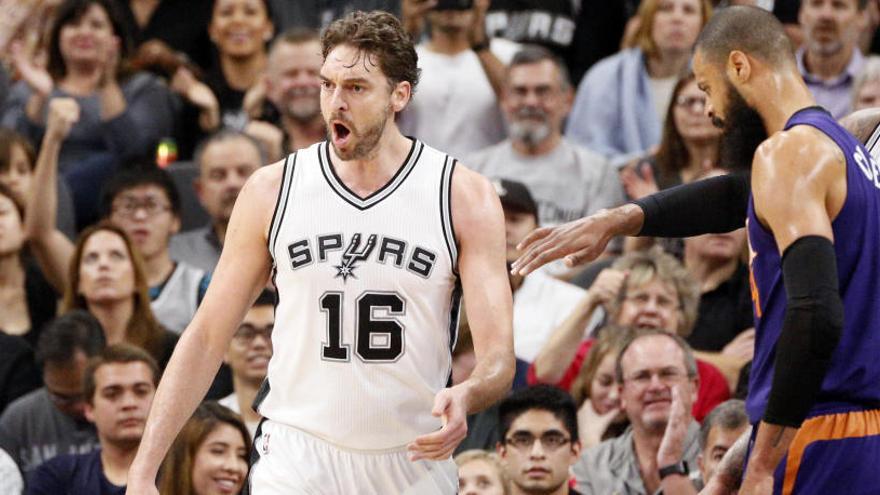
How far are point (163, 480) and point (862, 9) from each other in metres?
5.93

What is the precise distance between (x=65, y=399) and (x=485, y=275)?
13.5ft

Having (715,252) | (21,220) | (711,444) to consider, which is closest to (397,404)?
(711,444)

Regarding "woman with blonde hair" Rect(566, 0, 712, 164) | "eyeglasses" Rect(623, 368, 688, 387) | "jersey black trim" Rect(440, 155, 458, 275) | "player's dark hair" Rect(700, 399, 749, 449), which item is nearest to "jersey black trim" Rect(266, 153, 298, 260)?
"jersey black trim" Rect(440, 155, 458, 275)

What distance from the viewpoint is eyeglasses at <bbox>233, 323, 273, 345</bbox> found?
28.7 ft

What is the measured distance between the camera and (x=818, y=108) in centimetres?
520

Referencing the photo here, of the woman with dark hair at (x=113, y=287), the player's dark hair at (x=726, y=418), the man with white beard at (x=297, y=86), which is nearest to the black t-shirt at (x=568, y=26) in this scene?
the man with white beard at (x=297, y=86)

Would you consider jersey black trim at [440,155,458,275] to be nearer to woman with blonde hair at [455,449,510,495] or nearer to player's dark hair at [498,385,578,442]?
woman with blonde hair at [455,449,510,495]

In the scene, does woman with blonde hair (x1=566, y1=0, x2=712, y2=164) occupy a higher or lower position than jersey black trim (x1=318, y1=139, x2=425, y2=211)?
higher

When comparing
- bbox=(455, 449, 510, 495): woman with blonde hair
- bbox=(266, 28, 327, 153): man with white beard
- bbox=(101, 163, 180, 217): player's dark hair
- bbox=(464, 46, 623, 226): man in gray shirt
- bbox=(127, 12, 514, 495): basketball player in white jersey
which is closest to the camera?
bbox=(127, 12, 514, 495): basketball player in white jersey

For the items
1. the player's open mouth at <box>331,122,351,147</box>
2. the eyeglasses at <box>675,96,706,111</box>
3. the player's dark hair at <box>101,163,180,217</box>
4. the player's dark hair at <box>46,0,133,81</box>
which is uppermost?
the player's dark hair at <box>46,0,133,81</box>

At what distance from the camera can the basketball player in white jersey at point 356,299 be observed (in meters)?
5.48

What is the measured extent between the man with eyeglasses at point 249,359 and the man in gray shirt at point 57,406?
0.81 metres

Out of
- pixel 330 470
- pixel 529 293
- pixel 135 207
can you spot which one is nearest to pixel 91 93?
pixel 135 207

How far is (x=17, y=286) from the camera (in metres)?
10.0
